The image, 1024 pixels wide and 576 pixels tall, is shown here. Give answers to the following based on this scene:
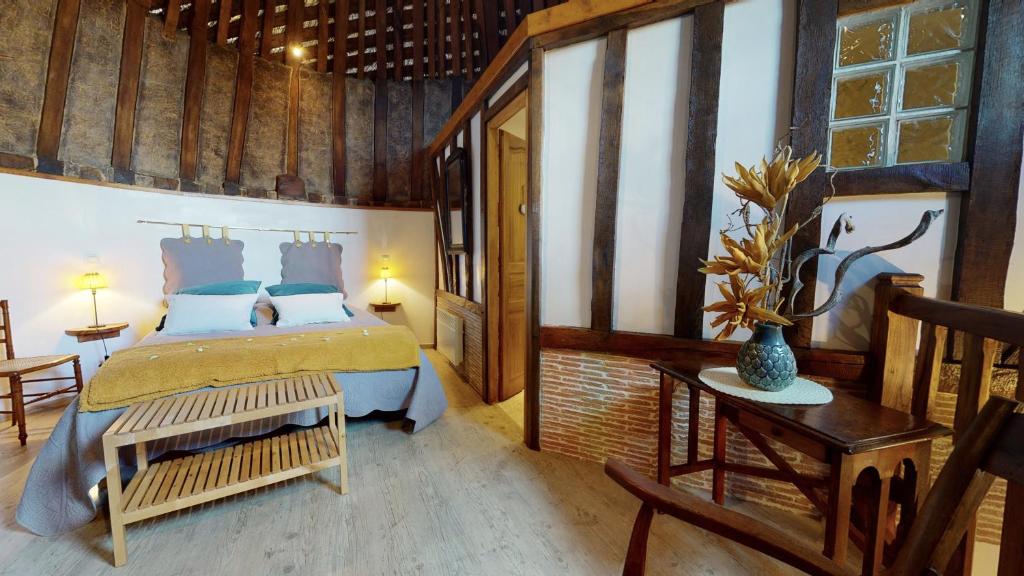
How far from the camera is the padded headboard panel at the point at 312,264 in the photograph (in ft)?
13.9

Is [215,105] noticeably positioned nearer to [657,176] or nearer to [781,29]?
[657,176]

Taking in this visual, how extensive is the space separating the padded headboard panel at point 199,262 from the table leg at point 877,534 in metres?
5.03

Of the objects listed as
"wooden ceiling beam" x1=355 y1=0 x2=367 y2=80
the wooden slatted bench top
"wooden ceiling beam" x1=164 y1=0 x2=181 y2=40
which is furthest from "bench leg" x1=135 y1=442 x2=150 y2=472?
"wooden ceiling beam" x1=355 y1=0 x2=367 y2=80

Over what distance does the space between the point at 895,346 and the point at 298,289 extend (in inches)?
179

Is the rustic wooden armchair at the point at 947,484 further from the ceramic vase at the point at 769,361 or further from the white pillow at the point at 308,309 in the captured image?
the white pillow at the point at 308,309

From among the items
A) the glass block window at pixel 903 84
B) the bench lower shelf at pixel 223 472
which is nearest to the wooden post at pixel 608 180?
the glass block window at pixel 903 84

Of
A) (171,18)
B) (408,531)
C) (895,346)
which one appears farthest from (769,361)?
(171,18)

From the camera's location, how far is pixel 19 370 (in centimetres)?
238

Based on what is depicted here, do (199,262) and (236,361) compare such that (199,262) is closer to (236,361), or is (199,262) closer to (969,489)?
(236,361)

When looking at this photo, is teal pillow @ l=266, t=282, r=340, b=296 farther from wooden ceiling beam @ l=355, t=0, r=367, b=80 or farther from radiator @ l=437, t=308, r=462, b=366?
wooden ceiling beam @ l=355, t=0, r=367, b=80

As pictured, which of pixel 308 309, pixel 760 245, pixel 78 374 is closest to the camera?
pixel 760 245

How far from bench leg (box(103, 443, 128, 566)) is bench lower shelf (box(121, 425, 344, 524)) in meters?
0.03

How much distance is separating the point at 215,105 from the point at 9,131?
1.45m

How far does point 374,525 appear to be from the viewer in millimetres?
1762
